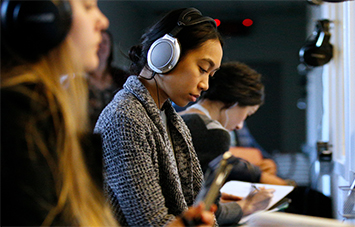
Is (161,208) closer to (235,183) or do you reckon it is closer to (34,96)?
(34,96)

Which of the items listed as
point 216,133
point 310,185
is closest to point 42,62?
point 216,133

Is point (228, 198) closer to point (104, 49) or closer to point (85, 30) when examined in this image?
point (104, 49)

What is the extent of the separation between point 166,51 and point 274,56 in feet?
14.8

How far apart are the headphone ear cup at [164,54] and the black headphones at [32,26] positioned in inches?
18.2

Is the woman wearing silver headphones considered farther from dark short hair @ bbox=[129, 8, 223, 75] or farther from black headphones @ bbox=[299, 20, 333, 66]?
black headphones @ bbox=[299, 20, 333, 66]

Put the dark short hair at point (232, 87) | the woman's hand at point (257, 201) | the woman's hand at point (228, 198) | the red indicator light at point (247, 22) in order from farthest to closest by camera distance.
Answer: the red indicator light at point (247, 22) → the dark short hair at point (232, 87) → the woman's hand at point (228, 198) → the woman's hand at point (257, 201)

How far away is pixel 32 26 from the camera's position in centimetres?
46

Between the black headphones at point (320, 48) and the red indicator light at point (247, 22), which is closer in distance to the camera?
the black headphones at point (320, 48)

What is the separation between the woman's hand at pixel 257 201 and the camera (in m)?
1.24

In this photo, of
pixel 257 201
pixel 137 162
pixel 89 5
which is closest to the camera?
pixel 89 5

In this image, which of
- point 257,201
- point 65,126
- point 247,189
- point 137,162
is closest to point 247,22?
point 247,189

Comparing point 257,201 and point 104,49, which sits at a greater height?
point 104,49

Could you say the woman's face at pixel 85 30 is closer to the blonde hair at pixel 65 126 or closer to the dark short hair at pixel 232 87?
the blonde hair at pixel 65 126

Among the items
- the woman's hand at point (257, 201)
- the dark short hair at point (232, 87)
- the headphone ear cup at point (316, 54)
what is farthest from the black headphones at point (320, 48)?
the woman's hand at point (257, 201)
